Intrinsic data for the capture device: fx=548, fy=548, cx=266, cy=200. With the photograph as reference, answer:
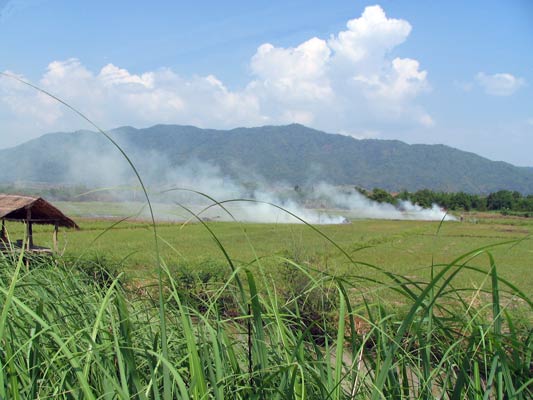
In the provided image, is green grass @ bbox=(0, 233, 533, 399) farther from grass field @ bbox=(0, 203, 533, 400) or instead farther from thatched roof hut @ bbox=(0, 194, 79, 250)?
thatched roof hut @ bbox=(0, 194, 79, 250)

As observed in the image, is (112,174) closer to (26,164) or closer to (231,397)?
(26,164)

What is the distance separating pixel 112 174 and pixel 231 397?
14522cm

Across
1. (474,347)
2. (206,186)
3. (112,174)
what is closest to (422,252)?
(474,347)

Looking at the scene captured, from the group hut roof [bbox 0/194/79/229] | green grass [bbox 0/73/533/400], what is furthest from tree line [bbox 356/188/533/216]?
green grass [bbox 0/73/533/400]

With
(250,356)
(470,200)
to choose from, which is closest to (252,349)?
(250,356)

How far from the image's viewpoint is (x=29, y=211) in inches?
542

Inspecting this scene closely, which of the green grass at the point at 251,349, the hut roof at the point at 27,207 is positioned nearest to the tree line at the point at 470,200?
the hut roof at the point at 27,207

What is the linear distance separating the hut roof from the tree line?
7400 cm

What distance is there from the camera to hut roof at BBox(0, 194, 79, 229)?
44.4ft

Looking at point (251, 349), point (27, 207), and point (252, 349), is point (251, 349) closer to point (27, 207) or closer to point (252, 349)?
point (252, 349)

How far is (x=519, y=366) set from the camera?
1.60 m

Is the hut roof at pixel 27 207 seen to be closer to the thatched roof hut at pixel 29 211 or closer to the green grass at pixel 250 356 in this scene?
the thatched roof hut at pixel 29 211

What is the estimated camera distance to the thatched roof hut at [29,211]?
13547 mm

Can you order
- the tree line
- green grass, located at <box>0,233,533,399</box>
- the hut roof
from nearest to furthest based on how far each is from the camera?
1. green grass, located at <box>0,233,533,399</box>
2. the hut roof
3. the tree line
